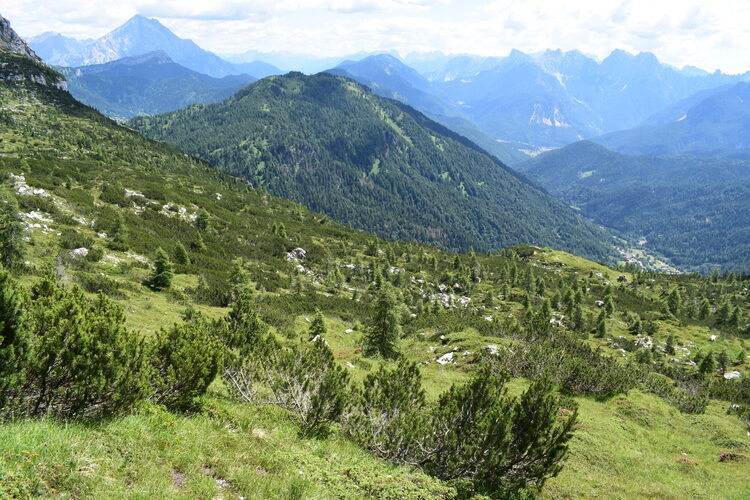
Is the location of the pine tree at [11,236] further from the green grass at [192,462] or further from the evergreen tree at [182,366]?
the green grass at [192,462]

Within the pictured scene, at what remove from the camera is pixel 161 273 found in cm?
4162

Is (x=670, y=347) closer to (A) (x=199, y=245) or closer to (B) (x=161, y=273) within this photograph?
(B) (x=161, y=273)

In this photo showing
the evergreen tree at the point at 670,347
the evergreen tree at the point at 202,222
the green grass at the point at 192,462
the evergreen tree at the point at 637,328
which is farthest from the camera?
the evergreen tree at the point at 202,222

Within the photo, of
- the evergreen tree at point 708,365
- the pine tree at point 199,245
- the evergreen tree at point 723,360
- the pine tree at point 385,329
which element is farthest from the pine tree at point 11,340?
the evergreen tree at point 723,360

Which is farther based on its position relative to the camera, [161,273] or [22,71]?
[22,71]

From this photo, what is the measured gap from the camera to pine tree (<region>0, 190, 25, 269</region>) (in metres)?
31.4

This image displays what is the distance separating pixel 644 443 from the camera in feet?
A: 69.6

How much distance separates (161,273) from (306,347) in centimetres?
3388

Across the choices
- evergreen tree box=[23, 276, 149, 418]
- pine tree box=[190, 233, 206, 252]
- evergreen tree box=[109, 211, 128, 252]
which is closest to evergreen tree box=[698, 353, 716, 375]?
evergreen tree box=[23, 276, 149, 418]

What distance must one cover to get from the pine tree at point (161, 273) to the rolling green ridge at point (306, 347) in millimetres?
975

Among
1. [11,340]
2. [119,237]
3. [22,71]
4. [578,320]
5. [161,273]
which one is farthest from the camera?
[22,71]

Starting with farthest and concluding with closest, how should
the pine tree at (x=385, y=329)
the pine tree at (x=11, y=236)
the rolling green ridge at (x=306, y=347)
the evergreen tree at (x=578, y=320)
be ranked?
the evergreen tree at (x=578, y=320)
the pine tree at (x=385, y=329)
the pine tree at (x=11, y=236)
the rolling green ridge at (x=306, y=347)

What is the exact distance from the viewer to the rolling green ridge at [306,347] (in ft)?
26.6

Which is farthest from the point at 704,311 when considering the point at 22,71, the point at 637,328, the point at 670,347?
the point at 22,71
